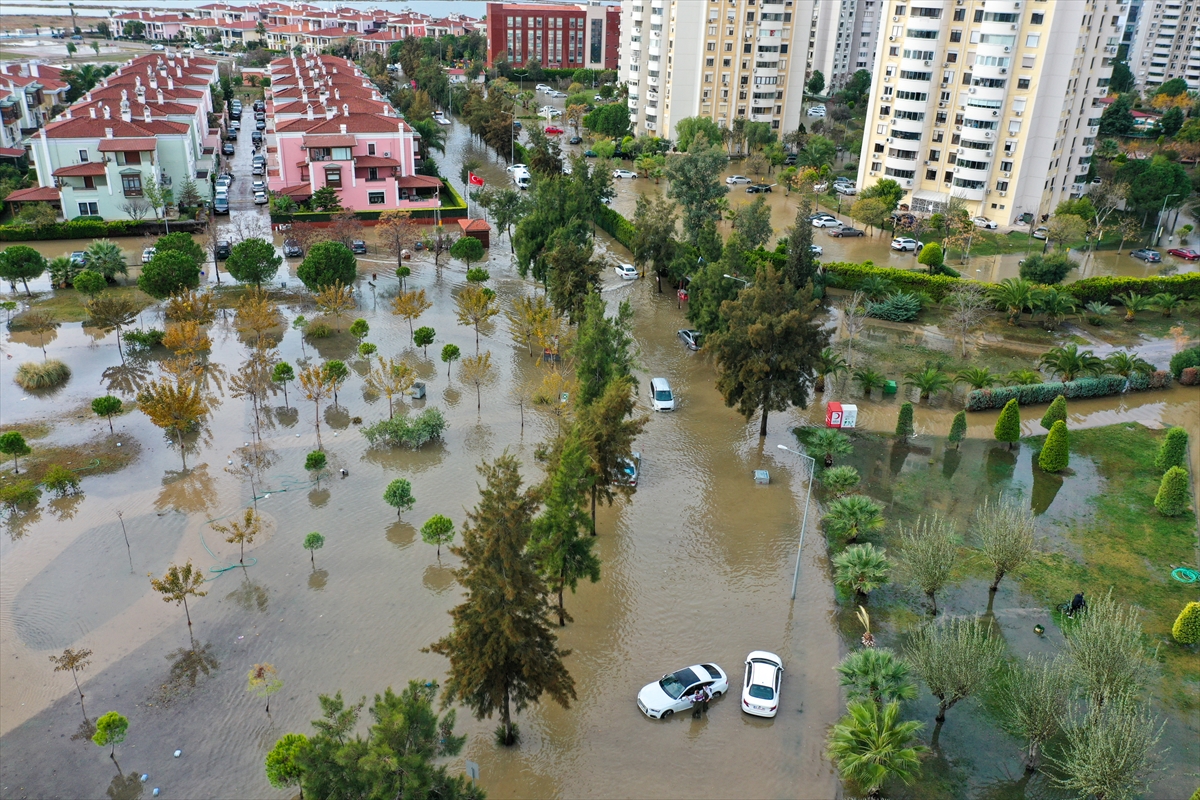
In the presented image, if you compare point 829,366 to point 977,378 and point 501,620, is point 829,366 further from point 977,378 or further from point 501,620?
point 501,620

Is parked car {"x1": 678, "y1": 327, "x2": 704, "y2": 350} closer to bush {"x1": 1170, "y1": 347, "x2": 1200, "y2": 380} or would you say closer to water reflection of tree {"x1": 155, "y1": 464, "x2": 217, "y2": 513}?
bush {"x1": 1170, "y1": 347, "x2": 1200, "y2": 380}

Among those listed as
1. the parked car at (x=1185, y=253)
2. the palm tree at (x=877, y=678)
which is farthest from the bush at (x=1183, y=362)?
the palm tree at (x=877, y=678)

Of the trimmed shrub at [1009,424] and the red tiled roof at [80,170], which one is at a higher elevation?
the red tiled roof at [80,170]

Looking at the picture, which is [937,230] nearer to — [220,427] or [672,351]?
[672,351]

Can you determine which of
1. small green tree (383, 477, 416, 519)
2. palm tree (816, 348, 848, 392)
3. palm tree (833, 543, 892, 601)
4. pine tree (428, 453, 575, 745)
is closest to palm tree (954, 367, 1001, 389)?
palm tree (816, 348, 848, 392)

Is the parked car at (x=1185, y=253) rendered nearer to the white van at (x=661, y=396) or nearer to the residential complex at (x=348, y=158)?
the white van at (x=661, y=396)
